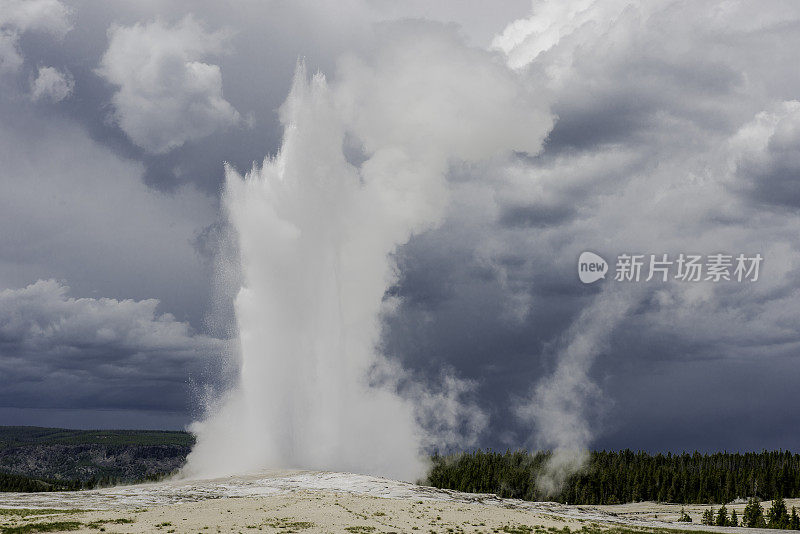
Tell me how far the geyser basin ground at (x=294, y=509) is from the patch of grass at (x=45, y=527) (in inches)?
11.1

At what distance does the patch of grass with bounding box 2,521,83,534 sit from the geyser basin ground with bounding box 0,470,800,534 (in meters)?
0.28

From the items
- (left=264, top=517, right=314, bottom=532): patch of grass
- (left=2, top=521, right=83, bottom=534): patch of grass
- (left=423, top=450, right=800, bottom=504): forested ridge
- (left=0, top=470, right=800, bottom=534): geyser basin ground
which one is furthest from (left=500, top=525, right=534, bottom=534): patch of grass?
(left=423, top=450, right=800, bottom=504): forested ridge

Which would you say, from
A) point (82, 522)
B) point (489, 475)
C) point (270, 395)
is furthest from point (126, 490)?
point (489, 475)

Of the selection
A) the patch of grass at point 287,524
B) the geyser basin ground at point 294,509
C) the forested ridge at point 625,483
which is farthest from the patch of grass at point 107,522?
the forested ridge at point 625,483

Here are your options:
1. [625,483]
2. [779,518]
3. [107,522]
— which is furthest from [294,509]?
[625,483]

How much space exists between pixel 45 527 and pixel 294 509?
21.5m

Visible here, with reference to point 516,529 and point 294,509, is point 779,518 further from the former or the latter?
point 294,509

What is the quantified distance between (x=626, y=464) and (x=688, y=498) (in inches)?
1307

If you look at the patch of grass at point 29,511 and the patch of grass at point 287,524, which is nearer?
the patch of grass at point 287,524

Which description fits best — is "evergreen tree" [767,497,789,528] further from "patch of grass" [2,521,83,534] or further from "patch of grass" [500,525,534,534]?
"patch of grass" [2,521,83,534]

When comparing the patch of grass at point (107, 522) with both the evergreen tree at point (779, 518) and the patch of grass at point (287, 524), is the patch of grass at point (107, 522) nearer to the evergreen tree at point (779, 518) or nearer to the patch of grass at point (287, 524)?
the patch of grass at point (287, 524)

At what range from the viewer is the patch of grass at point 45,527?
152 feet

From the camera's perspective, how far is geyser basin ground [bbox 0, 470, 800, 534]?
5378 cm

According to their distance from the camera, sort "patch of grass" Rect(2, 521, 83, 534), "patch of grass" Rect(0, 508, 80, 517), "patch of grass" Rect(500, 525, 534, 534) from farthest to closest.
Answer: "patch of grass" Rect(0, 508, 80, 517)
"patch of grass" Rect(500, 525, 534, 534)
"patch of grass" Rect(2, 521, 83, 534)
